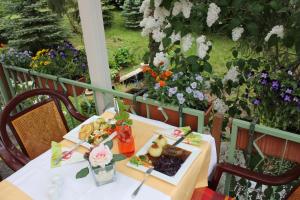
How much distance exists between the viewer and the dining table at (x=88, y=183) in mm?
1054

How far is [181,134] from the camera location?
54.3 inches

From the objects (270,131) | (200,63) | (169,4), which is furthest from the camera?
(200,63)

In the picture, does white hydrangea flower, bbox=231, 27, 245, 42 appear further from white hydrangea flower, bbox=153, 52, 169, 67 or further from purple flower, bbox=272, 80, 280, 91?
white hydrangea flower, bbox=153, 52, 169, 67

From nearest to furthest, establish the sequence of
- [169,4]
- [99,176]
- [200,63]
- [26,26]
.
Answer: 1. [99,176]
2. [169,4]
3. [200,63]
4. [26,26]

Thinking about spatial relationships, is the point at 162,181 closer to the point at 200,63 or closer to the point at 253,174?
the point at 253,174

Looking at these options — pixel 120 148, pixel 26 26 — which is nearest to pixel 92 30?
pixel 120 148

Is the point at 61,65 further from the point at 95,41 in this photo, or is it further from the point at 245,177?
the point at 245,177

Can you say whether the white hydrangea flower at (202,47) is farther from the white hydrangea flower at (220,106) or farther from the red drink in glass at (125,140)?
the red drink in glass at (125,140)

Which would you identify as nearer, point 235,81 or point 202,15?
point 202,15

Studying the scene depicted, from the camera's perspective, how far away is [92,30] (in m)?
1.73

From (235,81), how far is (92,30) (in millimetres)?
1042

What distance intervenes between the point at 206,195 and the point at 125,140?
522 millimetres

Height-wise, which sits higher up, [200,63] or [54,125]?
[200,63]

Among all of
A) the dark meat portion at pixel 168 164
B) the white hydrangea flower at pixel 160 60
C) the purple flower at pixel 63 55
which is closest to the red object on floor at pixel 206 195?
the dark meat portion at pixel 168 164
